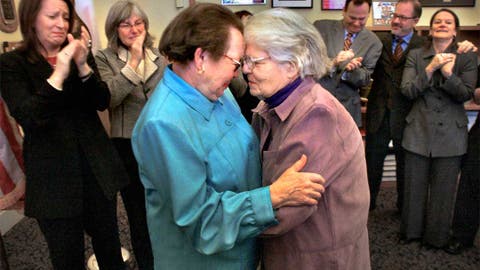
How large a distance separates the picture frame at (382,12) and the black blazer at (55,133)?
3.54m

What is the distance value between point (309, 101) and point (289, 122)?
87 mm

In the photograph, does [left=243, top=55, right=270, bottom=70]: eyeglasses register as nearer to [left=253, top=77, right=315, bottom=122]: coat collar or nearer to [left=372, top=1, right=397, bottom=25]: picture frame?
[left=253, top=77, right=315, bottom=122]: coat collar

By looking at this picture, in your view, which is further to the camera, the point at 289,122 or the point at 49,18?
the point at 49,18

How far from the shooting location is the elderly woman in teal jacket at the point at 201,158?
3.33 feet

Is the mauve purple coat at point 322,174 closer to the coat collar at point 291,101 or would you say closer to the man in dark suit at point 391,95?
the coat collar at point 291,101

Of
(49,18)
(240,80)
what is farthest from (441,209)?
(49,18)

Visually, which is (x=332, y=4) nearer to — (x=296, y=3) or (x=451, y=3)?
(x=296, y=3)

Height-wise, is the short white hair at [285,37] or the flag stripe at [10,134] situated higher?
the short white hair at [285,37]

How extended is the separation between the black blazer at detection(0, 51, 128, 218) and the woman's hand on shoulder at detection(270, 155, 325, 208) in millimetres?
956

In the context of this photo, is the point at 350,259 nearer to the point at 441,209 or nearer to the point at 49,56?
the point at 49,56

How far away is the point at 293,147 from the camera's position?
1.10 meters

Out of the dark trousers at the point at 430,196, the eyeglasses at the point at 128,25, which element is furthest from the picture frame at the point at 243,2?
the dark trousers at the point at 430,196

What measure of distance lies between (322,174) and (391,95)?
6.48 feet

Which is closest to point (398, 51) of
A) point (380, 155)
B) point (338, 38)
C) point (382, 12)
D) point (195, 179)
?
point (338, 38)
